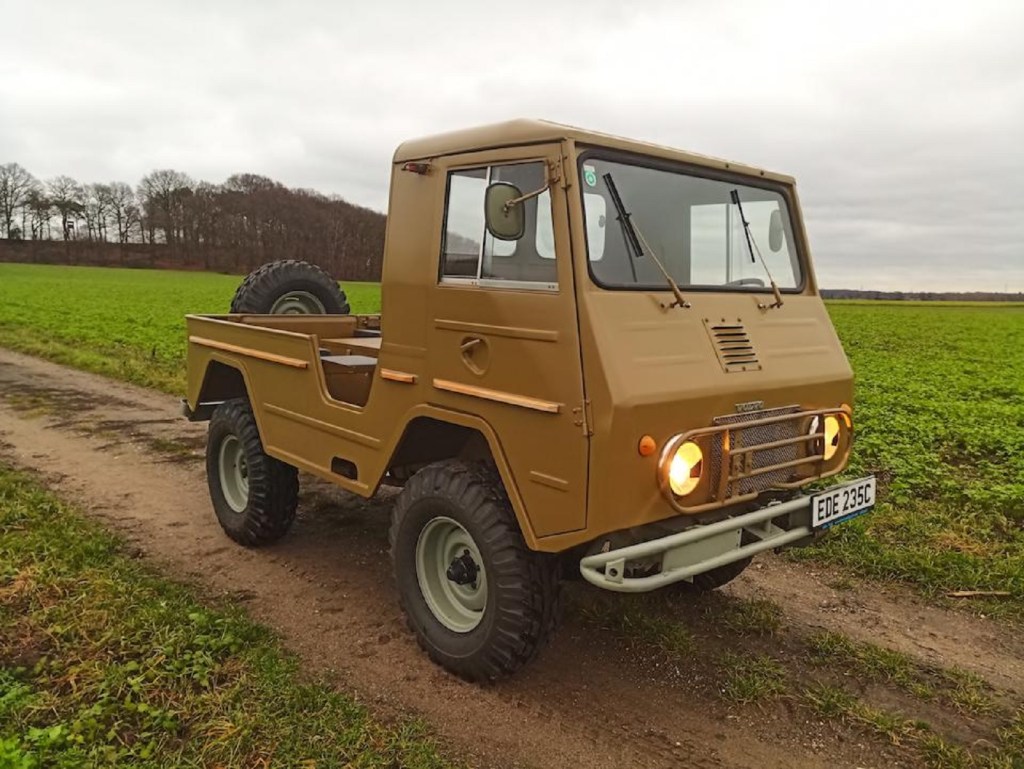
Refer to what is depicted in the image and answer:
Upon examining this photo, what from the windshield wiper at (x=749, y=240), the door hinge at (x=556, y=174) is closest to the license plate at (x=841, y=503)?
the windshield wiper at (x=749, y=240)

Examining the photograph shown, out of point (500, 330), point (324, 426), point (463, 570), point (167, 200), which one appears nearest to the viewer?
point (500, 330)

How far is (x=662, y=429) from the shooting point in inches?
127

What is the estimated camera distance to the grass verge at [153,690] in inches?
122

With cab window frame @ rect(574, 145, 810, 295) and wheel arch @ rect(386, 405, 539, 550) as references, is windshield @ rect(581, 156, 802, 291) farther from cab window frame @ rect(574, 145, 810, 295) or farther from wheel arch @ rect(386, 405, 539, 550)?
wheel arch @ rect(386, 405, 539, 550)

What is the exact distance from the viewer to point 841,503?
152 inches

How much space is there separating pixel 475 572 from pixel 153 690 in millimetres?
1588

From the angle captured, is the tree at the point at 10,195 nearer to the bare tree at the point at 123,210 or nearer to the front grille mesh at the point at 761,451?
the bare tree at the point at 123,210

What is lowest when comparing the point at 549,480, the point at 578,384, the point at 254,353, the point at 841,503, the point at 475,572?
the point at 475,572

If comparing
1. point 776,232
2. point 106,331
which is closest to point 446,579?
point 776,232

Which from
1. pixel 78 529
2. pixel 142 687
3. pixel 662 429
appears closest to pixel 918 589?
pixel 662 429

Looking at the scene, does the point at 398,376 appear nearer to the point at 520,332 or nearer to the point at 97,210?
the point at 520,332

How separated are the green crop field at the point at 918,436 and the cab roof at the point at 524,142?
9.94ft

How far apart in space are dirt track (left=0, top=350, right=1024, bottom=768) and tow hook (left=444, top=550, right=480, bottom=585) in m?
0.51

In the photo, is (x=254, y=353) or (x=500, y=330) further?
(x=254, y=353)
